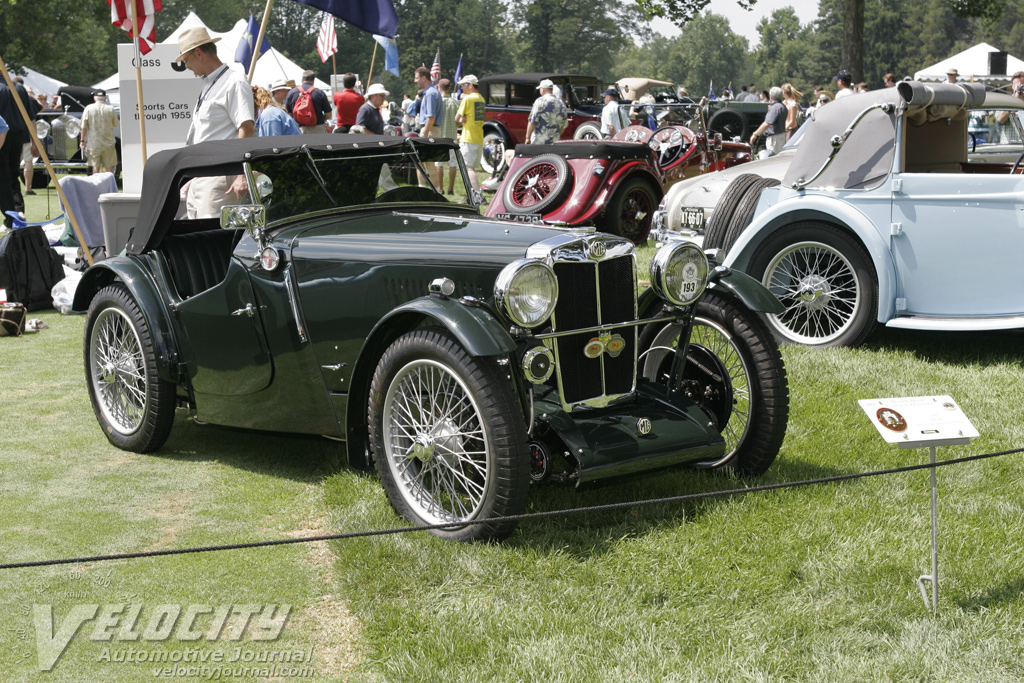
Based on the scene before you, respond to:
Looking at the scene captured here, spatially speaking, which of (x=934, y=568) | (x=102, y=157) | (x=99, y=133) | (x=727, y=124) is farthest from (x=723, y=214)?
(x=727, y=124)

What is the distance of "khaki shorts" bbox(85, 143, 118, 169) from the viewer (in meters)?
15.9

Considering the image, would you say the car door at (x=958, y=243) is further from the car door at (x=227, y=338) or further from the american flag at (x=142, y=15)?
the american flag at (x=142, y=15)

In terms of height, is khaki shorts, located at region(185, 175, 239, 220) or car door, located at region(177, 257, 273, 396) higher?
khaki shorts, located at region(185, 175, 239, 220)

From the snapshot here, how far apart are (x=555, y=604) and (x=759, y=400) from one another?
1403 millimetres

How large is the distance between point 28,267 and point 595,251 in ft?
21.6

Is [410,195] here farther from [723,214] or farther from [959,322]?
[959,322]

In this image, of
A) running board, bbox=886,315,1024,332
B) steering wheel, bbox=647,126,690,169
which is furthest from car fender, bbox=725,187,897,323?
steering wheel, bbox=647,126,690,169

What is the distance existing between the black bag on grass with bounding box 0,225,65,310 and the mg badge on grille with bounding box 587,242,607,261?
645cm

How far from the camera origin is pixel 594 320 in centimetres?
395

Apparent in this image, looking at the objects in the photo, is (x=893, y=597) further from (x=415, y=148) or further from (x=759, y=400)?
(x=415, y=148)

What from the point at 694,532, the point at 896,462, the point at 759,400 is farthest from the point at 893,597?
the point at 896,462

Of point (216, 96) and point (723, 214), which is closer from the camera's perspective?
point (216, 96)

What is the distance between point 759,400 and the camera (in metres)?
4.14

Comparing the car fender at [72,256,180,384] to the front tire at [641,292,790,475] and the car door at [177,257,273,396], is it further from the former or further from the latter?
the front tire at [641,292,790,475]
